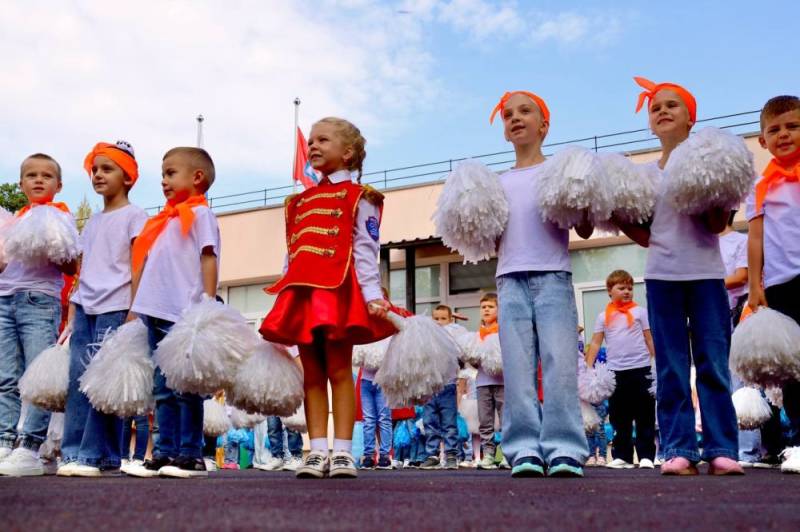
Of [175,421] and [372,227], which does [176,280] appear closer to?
[175,421]

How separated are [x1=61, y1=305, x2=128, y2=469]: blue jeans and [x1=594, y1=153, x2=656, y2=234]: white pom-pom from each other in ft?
8.83

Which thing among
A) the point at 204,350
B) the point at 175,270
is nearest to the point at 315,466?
the point at 204,350

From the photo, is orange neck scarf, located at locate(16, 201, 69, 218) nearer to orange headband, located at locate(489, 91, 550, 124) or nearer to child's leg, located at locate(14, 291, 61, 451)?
child's leg, located at locate(14, 291, 61, 451)

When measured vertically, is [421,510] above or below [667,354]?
below

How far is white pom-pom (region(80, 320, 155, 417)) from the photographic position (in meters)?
4.53

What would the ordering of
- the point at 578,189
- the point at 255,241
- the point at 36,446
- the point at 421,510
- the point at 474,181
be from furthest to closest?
the point at 255,241 → the point at 36,446 → the point at 474,181 → the point at 578,189 → the point at 421,510

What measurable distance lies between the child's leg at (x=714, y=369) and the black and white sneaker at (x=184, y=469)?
8.38ft

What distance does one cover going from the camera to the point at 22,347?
18.0ft

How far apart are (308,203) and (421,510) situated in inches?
98.7

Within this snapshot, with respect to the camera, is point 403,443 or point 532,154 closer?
point 532,154

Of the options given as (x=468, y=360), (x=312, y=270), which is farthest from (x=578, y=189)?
(x=468, y=360)

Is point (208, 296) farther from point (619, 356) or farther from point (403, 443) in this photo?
point (403, 443)

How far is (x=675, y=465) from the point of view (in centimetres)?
445

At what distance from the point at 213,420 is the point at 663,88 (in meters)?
4.81
